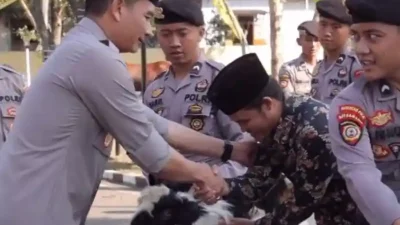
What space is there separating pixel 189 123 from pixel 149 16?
Result: 5.30 ft

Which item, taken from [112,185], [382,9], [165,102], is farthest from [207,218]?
[112,185]

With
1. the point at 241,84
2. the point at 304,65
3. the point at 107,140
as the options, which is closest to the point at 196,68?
the point at 241,84

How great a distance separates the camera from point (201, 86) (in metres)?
4.60

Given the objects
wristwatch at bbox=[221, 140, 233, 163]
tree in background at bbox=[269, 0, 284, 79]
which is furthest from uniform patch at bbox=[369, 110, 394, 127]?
tree in background at bbox=[269, 0, 284, 79]

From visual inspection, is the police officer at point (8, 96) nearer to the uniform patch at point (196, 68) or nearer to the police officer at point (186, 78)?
the police officer at point (186, 78)

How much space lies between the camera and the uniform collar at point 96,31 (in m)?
2.84

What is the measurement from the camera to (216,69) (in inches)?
183

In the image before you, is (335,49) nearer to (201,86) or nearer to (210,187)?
(201,86)

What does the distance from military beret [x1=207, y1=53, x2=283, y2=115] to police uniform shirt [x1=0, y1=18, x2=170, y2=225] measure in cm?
55

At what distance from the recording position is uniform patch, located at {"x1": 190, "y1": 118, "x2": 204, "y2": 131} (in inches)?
177

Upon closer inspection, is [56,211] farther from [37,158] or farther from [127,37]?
[127,37]

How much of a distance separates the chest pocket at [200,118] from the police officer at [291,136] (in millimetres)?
1062

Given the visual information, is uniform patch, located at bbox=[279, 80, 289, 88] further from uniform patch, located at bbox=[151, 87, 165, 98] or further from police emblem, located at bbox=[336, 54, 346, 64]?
uniform patch, located at bbox=[151, 87, 165, 98]

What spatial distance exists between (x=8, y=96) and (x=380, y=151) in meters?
2.43
